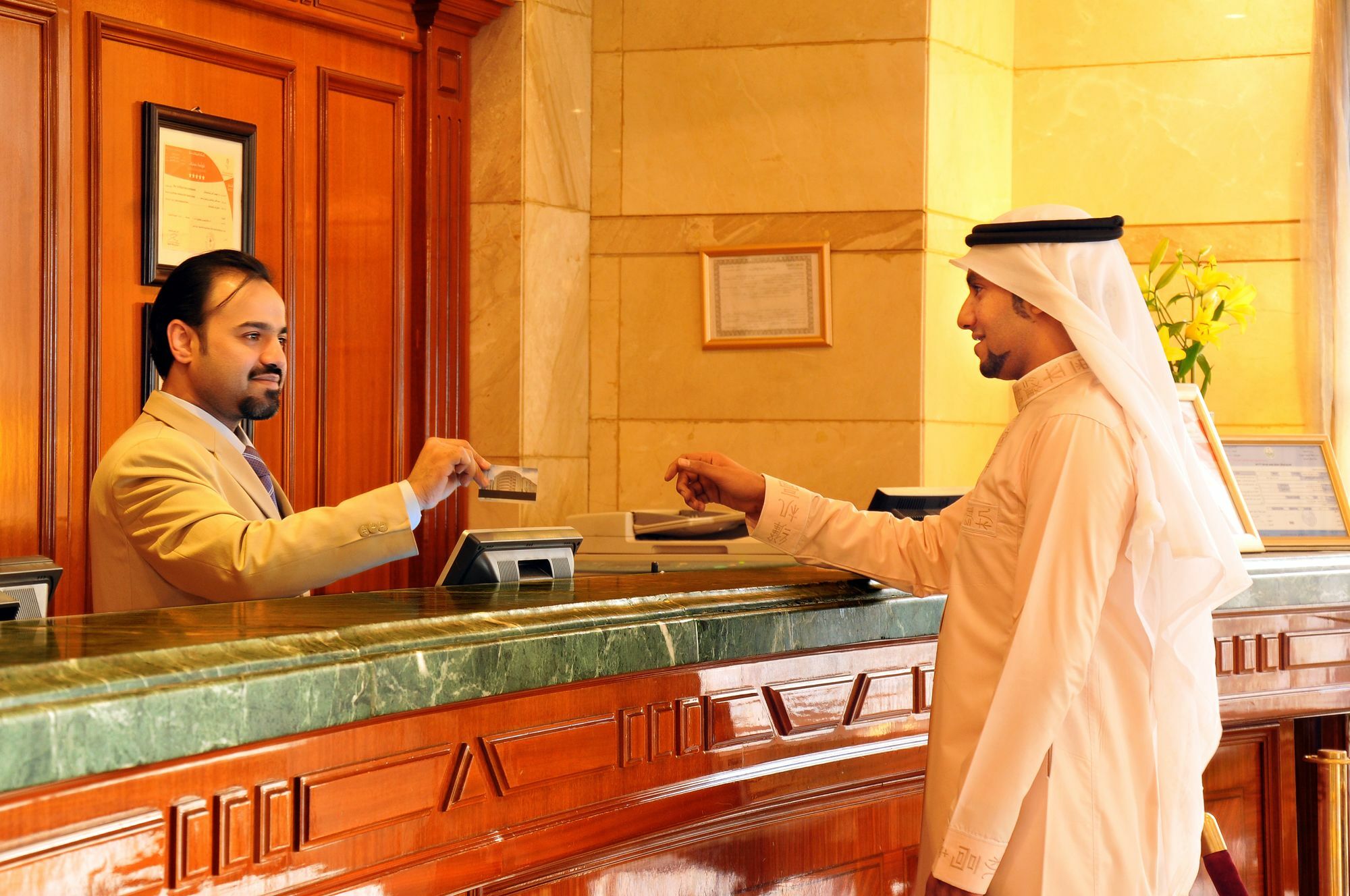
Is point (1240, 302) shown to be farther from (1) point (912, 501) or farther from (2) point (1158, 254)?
(1) point (912, 501)

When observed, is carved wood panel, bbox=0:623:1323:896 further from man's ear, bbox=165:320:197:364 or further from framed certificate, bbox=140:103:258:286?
framed certificate, bbox=140:103:258:286

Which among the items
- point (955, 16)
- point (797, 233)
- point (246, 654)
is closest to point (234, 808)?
point (246, 654)

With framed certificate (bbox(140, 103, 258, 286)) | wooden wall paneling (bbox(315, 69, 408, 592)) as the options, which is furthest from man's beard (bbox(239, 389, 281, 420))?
wooden wall paneling (bbox(315, 69, 408, 592))

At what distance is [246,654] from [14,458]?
8.02 ft

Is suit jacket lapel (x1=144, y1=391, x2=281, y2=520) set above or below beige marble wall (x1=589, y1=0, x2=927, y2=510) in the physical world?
below

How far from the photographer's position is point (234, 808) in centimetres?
149

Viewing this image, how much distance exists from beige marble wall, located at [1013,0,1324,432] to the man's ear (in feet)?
11.9

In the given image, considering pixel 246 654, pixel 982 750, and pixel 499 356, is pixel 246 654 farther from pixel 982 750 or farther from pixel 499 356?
pixel 499 356

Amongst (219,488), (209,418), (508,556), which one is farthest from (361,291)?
(508,556)

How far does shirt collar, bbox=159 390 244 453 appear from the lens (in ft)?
8.75

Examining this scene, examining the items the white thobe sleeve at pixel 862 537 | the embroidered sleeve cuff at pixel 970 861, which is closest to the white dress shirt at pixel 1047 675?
the embroidered sleeve cuff at pixel 970 861

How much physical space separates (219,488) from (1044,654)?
1.56 m

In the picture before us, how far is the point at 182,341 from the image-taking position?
275 cm

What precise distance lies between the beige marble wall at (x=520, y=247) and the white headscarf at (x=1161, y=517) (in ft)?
8.72
